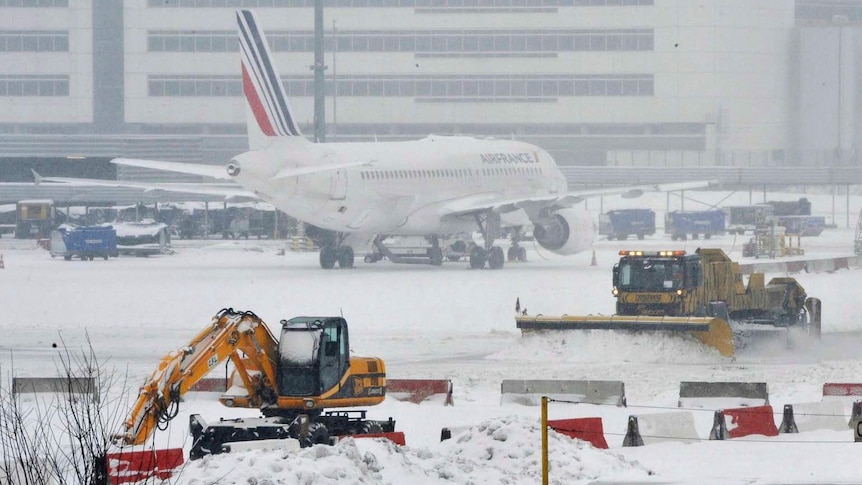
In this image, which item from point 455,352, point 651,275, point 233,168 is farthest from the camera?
point 233,168

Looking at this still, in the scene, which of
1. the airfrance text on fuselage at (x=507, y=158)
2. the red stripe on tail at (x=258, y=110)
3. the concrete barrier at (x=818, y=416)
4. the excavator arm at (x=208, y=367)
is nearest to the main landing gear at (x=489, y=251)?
the airfrance text on fuselage at (x=507, y=158)

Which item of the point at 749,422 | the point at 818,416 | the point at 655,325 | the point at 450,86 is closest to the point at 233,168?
the point at 655,325

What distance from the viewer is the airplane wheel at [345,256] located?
46469mm

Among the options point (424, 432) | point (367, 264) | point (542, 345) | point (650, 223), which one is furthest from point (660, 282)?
point (650, 223)

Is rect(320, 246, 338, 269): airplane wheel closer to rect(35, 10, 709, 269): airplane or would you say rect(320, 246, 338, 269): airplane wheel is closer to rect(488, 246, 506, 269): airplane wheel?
rect(35, 10, 709, 269): airplane

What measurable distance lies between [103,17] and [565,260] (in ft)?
206

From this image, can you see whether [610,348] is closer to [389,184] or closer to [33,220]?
[389,184]

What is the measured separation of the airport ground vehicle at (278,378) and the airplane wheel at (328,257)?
29.6 m

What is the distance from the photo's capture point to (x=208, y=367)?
588 inches

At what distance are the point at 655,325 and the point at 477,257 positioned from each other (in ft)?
69.0

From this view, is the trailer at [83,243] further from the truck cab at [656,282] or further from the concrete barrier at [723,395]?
the concrete barrier at [723,395]

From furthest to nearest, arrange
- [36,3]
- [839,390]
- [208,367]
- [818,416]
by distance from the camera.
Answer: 1. [36,3]
2. [839,390]
3. [818,416]
4. [208,367]

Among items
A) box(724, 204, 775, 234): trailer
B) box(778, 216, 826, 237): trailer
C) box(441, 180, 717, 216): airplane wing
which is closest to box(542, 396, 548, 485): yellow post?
box(441, 180, 717, 216): airplane wing

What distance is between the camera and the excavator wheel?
15.1 metres
